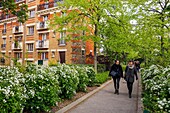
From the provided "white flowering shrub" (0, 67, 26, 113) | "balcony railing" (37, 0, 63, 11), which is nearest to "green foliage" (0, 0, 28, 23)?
"white flowering shrub" (0, 67, 26, 113)

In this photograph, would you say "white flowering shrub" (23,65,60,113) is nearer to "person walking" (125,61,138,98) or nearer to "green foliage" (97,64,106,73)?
"person walking" (125,61,138,98)

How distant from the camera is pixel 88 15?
1891 cm

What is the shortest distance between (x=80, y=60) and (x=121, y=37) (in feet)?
48.7

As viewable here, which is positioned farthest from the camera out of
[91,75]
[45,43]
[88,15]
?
[45,43]

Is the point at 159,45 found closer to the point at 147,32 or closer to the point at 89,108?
the point at 147,32

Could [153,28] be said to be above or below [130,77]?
above

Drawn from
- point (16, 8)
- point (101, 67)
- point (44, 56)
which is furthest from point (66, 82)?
point (44, 56)

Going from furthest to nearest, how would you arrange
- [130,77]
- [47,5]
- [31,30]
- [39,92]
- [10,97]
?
[31,30], [47,5], [130,77], [39,92], [10,97]

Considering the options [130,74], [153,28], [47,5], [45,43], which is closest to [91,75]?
[130,74]

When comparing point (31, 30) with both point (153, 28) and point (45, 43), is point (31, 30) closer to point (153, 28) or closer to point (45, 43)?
point (45, 43)

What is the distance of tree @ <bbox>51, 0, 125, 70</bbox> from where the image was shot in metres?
17.6

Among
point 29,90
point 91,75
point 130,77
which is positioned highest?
point 29,90

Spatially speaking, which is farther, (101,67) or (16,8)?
(101,67)

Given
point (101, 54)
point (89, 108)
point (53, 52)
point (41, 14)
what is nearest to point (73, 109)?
point (89, 108)
